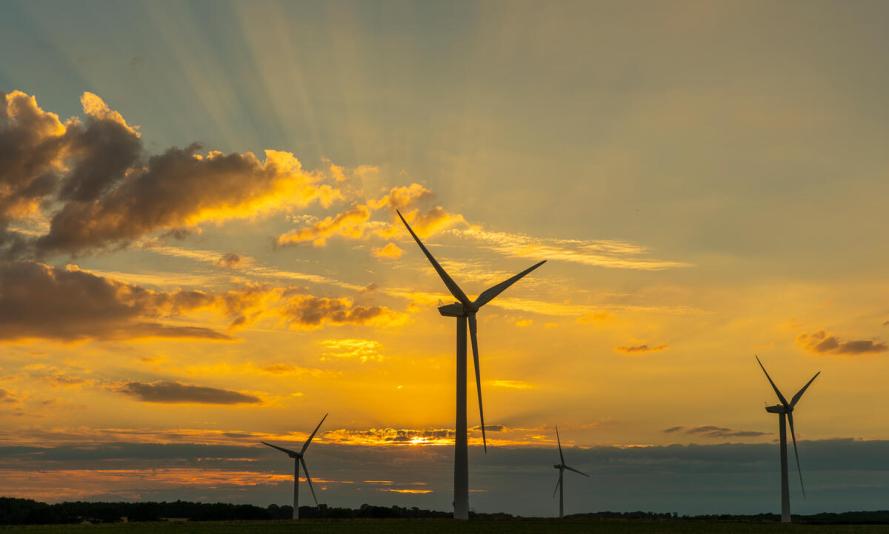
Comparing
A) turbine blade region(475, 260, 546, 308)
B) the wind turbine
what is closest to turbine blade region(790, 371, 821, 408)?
the wind turbine

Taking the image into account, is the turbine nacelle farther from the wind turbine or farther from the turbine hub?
the wind turbine

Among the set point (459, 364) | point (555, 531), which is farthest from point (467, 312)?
point (555, 531)

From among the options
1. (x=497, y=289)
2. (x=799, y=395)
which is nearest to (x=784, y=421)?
(x=799, y=395)

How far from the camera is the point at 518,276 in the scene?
113m

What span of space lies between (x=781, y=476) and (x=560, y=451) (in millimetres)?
43647

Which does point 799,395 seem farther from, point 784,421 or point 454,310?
point 454,310

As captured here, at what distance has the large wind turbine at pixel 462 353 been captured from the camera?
10069 centimetres

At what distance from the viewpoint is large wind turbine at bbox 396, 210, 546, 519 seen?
10069 cm

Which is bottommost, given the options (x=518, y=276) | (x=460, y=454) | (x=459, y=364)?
(x=460, y=454)

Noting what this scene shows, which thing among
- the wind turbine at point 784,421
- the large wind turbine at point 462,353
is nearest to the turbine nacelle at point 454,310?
the large wind turbine at point 462,353

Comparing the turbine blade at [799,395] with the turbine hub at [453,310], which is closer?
the turbine hub at [453,310]

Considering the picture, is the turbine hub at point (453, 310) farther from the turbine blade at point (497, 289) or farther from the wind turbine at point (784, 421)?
the wind turbine at point (784, 421)

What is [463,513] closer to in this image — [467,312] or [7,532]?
[467,312]

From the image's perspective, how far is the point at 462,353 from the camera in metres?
108
